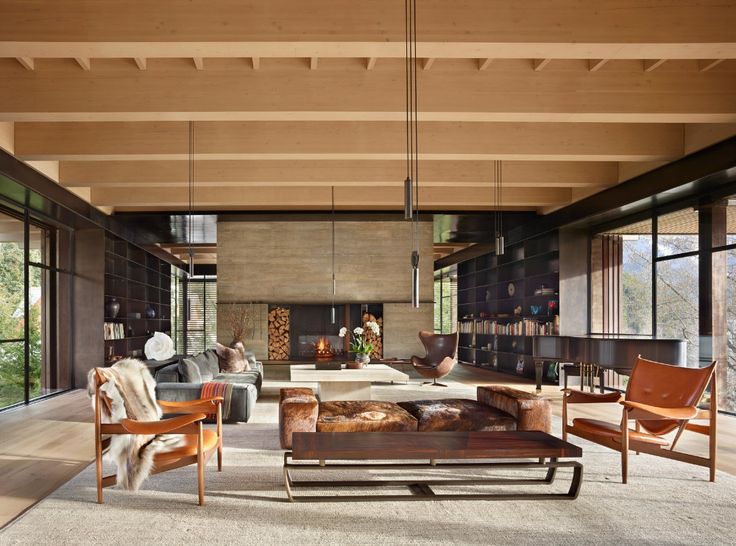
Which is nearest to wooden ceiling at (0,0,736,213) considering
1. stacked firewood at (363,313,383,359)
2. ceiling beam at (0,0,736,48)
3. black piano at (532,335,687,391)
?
ceiling beam at (0,0,736,48)

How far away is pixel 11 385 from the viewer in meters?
8.34

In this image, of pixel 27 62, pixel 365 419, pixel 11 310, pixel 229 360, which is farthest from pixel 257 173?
pixel 365 419

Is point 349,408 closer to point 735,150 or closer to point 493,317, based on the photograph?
point 735,150

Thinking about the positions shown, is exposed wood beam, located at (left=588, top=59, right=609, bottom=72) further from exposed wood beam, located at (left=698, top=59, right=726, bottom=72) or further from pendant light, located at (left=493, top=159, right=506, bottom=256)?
pendant light, located at (left=493, top=159, right=506, bottom=256)

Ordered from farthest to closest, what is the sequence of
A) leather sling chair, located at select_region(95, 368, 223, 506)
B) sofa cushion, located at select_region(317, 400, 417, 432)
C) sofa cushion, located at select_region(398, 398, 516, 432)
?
sofa cushion, located at select_region(398, 398, 516, 432) < sofa cushion, located at select_region(317, 400, 417, 432) < leather sling chair, located at select_region(95, 368, 223, 506)

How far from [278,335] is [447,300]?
8.64m

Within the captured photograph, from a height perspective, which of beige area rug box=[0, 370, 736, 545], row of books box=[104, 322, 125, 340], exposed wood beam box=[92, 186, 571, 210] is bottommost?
beige area rug box=[0, 370, 736, 545]

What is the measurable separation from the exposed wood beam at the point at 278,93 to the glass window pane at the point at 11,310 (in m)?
2.93

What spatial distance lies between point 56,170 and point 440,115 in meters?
5.42

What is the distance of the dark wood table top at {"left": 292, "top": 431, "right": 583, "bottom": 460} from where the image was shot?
362 centimetres

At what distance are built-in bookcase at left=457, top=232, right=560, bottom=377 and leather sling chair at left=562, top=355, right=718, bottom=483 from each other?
6.26m

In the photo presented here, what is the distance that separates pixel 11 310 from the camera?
8320mm

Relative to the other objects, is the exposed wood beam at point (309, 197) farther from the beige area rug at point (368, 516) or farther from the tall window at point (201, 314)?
the tall window at point (201, 314)

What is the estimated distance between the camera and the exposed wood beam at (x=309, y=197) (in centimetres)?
1038
